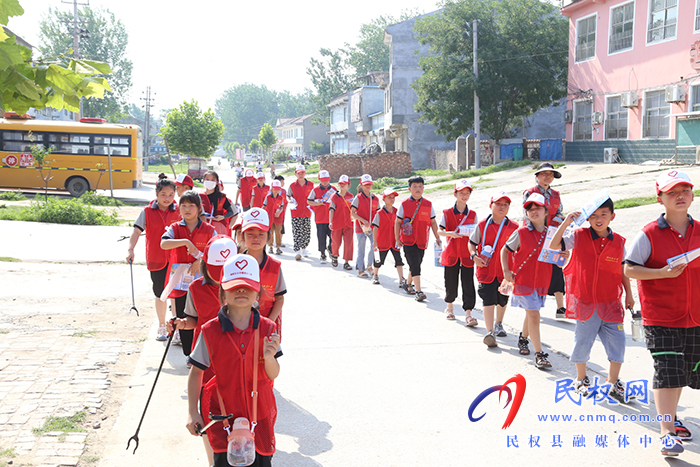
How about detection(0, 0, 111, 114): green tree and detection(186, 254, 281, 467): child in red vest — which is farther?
detection(186, 254, 281, 467): child in red vest

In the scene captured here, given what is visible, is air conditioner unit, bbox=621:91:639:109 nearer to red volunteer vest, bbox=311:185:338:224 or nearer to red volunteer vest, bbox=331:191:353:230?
red volunteer vest, bbox=311:185:338:224

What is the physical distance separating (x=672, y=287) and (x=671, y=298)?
3.1 inches

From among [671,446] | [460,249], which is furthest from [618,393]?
[460,249]

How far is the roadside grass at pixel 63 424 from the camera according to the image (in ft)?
15.4

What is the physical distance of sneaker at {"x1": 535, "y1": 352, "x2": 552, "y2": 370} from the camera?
6.14 meters

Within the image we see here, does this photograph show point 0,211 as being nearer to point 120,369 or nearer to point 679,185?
point 120,369

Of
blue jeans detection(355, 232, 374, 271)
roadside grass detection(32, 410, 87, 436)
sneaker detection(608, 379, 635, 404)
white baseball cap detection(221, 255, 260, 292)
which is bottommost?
roadside grass detection(32, 410, 87, 436)

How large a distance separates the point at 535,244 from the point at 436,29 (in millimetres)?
30269

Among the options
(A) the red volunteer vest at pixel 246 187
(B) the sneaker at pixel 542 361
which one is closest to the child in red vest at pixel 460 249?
(B) the sneaker at pixel 542 361

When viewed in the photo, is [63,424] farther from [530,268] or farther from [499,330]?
[499,330]

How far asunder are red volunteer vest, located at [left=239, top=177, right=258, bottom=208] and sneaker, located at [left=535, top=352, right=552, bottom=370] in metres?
10.9

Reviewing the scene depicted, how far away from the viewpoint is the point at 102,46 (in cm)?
7356

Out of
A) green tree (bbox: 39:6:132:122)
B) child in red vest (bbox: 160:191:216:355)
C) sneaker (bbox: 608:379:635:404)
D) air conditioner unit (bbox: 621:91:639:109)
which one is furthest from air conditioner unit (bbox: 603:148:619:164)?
green tree (bbox: 39:6:132:122)

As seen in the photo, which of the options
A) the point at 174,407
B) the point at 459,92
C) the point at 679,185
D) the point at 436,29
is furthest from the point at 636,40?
the point at 174,407
